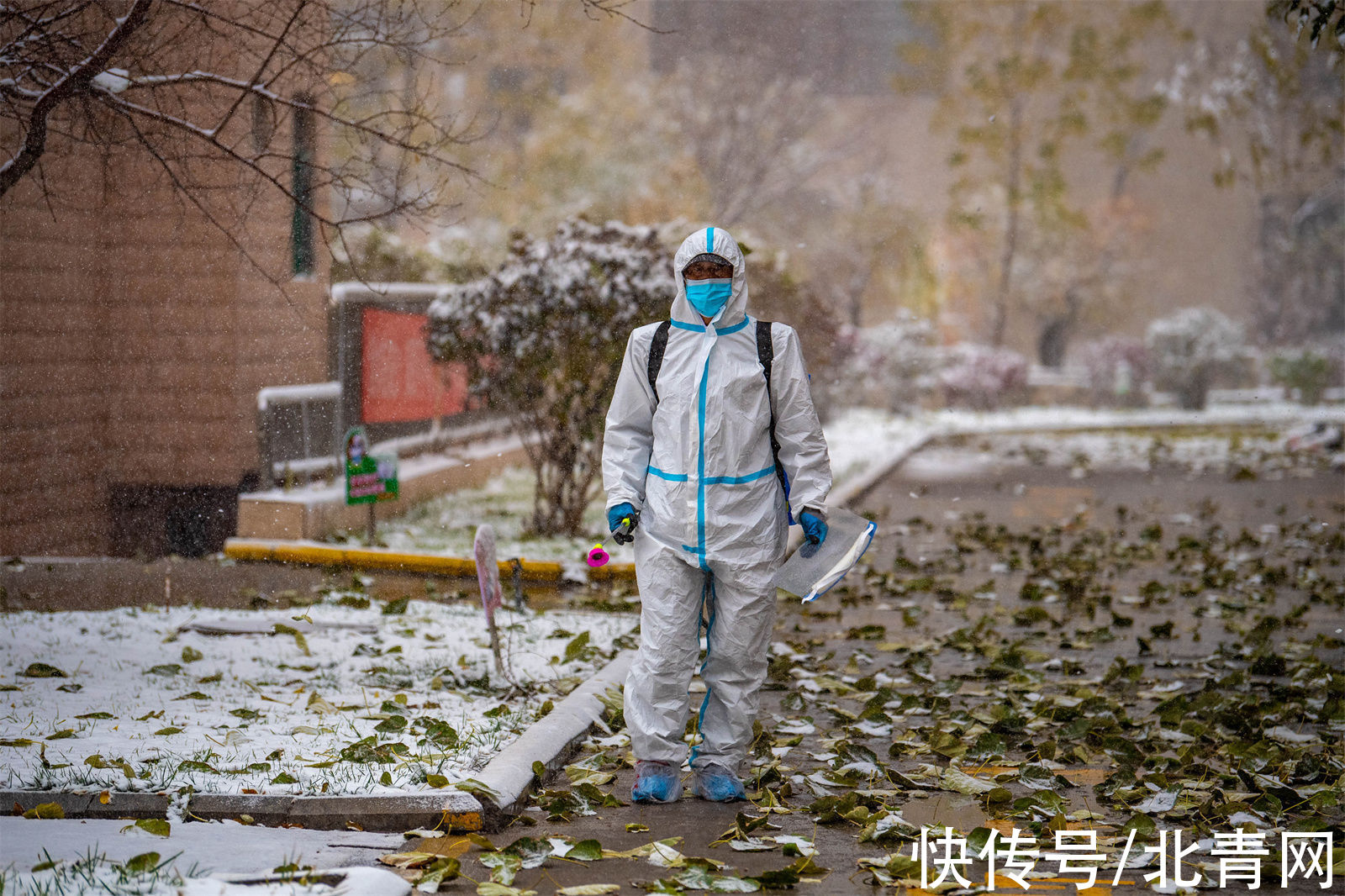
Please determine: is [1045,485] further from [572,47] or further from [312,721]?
[312,721]

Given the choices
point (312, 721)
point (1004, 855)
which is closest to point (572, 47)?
point (312, 721)

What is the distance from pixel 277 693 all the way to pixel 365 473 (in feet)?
13.7

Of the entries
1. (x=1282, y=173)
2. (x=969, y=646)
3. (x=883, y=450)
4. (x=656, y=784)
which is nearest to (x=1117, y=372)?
(x=1282, y=173)

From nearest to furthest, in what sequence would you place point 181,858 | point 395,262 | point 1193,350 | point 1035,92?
point 181,858, point 395,262, point 1035,92, point 1193,350

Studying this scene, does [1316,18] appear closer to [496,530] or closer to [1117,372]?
[496,530]

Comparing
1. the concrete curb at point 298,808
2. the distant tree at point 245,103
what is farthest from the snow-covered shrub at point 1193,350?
the concrete curb at point 298,808

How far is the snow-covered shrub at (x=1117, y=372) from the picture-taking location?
111ft

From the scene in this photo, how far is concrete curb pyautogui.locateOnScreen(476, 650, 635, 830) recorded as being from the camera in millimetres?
4297

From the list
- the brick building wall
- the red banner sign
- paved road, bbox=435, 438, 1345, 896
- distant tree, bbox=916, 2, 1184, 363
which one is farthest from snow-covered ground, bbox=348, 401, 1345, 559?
distant tree, bbox=916, 2, 1184, 363

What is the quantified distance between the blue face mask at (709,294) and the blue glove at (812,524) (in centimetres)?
71

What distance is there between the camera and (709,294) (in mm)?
4496

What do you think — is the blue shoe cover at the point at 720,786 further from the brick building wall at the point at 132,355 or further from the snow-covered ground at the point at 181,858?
the brick building wall at the point at 132,355

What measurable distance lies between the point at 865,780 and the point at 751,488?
112cm

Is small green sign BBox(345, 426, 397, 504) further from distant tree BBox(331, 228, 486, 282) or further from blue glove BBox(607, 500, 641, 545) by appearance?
blue glove BBox(607, 500, 641, 545)
